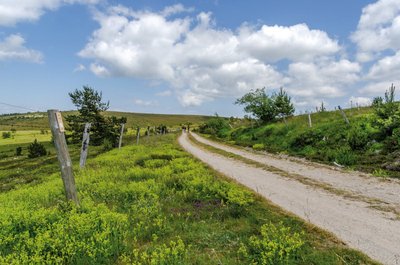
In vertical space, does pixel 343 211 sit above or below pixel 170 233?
above

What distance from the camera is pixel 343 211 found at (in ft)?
31.2

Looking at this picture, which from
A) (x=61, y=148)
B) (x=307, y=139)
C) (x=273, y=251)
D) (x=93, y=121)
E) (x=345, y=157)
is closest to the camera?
(x=273, y=251)

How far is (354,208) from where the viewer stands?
9.81 metres

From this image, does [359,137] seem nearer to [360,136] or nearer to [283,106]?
[360,136]

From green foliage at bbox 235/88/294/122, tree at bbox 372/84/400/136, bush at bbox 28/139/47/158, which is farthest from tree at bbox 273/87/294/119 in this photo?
bush at bbox 28/139/47/158

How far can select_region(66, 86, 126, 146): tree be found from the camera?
48062 millimetres

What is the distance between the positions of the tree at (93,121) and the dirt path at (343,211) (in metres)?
36.6

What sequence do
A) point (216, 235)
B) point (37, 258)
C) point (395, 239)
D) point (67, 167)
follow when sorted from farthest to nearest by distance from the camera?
1. point (67, 167)
2. point (216, 235)
3. point (395, 239)
4. point (37, 258)

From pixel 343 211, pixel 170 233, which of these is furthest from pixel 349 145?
pixel 170 233

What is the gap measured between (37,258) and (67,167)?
160 inches

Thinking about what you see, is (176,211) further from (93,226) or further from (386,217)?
(386,217)

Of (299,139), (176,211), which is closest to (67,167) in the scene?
(176,211)

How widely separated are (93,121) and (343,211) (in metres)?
44.6

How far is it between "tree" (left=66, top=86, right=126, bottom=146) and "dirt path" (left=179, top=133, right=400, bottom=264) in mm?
36561
